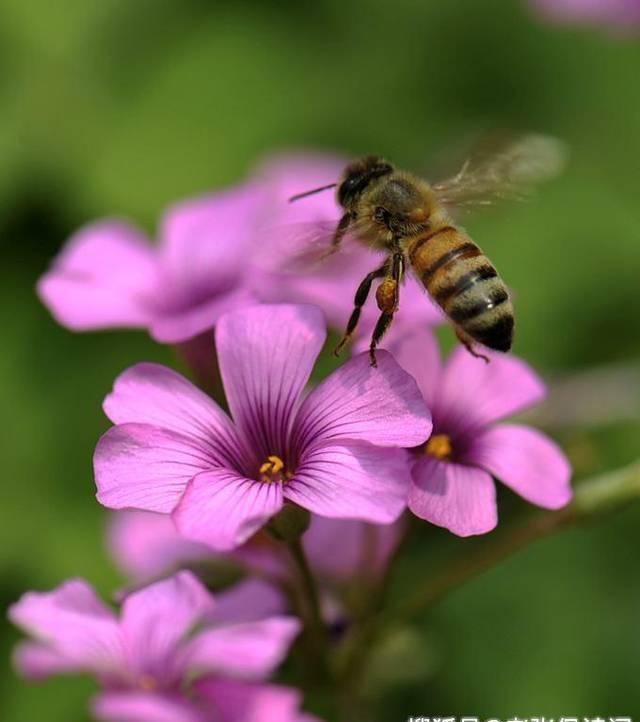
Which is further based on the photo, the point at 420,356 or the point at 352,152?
the point at 352,152

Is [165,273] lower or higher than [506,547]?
higher

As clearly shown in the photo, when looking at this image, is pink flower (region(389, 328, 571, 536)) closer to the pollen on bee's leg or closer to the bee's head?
the pollen on bee's leg

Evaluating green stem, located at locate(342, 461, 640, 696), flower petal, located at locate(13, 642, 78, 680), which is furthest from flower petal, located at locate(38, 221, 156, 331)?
green stem, located at locate(342, 461, 640, 696)

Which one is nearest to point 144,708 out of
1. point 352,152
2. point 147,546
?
point 147,546

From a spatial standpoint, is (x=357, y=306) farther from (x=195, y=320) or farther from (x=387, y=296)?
(x=195, y=320)

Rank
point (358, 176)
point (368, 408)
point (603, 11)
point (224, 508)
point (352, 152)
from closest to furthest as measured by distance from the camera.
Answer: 1. point (224, 508)
2. point (368, 408)
3. point (358, 176)
4. point (603, 11)
5. point (352, 152)

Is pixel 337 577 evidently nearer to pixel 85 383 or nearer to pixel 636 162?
pixel 85 383

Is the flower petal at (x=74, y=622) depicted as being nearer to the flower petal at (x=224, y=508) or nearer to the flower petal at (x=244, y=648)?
the flower petal at (x=244, y=648)
